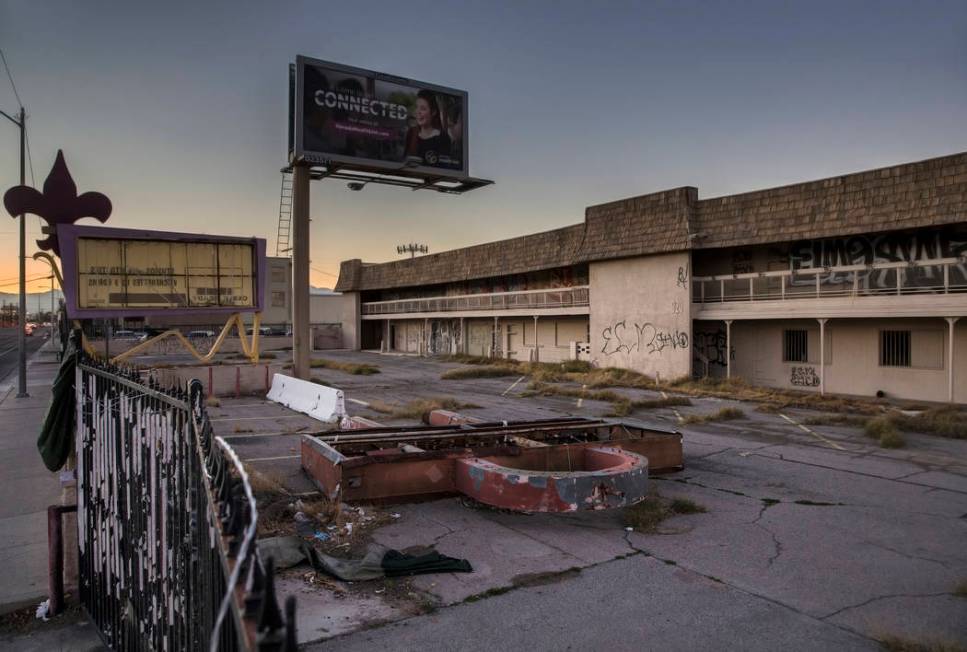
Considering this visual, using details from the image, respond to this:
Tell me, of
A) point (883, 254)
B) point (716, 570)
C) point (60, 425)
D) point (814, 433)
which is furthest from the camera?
point (883, 254)

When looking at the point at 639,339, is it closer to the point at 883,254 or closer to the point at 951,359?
the point at 883,254

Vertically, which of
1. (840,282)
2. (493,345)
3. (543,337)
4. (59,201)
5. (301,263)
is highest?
(301,263)

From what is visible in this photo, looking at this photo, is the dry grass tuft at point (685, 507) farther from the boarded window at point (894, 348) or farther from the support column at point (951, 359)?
the boarded window at point (894, 348)

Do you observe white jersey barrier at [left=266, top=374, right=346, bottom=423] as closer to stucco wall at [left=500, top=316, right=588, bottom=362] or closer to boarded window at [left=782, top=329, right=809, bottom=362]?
boarded window at [left=782, top=329, right=809, bottom=362]

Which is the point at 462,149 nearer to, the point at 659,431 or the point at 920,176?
the point at 920,176

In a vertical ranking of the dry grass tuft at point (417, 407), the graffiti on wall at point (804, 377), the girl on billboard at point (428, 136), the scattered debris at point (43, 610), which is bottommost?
the scattered debris at point (43, 610)

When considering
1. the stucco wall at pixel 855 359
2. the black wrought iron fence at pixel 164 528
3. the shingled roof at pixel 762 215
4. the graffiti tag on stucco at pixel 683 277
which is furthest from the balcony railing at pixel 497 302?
the black wrought iron fence at pixel 164 528

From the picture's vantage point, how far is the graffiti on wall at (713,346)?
2808cm

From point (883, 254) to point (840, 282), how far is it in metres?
1.75

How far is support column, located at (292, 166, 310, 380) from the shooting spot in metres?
24.0

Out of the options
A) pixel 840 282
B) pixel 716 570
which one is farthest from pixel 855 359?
pixel 716 570

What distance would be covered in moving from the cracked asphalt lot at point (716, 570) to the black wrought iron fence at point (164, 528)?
1.43m

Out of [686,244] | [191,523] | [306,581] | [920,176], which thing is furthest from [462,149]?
[191,523]

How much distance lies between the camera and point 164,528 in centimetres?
389
